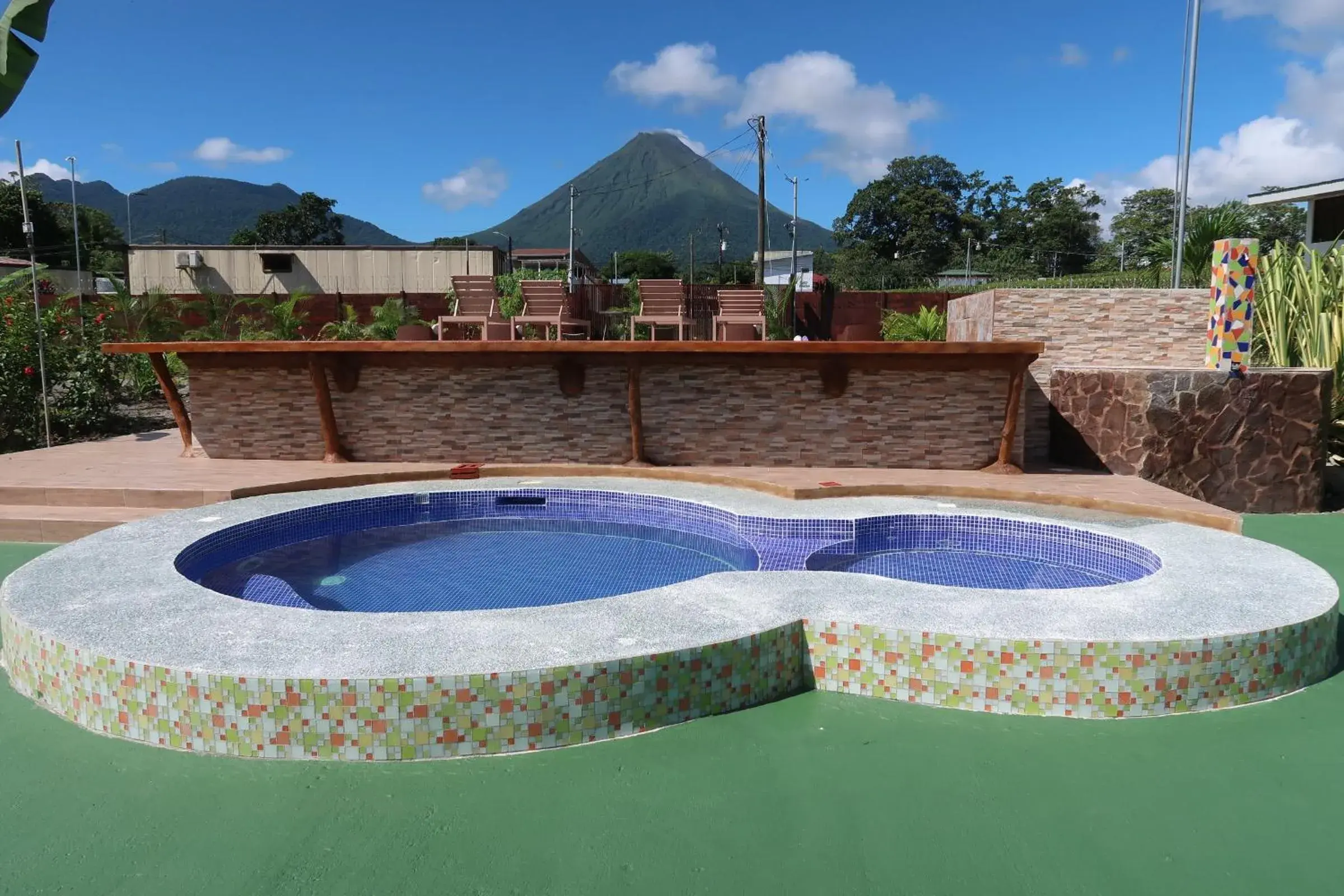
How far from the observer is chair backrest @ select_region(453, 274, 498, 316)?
11.3 m

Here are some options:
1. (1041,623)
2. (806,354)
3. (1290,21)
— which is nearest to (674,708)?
(1041,623)

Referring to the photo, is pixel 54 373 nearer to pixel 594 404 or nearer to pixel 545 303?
pixel 545 303

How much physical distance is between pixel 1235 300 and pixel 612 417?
6.05 m

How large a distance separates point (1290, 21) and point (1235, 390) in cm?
2204

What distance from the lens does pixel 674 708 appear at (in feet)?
11.8

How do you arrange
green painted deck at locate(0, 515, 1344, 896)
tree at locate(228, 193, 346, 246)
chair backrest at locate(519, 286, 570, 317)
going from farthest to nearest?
tree at locate(228, 193, 346, 246) → chair backrest at locate(519, 286, 570, 317) → green painted deck at locate(0, 515, 1344, 896)

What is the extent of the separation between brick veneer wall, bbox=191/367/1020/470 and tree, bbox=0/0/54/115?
4345 millimetres

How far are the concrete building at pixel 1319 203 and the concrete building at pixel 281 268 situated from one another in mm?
22471

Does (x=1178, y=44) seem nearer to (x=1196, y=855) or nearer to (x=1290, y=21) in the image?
(x=1196, y=855)

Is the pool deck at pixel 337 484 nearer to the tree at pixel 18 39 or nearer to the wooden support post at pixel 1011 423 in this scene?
the wooden support post at pixel 1011 423

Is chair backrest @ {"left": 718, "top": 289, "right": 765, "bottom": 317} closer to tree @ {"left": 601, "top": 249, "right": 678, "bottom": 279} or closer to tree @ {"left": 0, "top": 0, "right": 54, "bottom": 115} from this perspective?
tree @ {"left": 0, "top": 0, "right": 54, "bottom": 115}

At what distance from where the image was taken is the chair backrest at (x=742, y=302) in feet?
36.9

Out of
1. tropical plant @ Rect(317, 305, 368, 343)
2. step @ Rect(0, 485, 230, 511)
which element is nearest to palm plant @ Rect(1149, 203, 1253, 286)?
step @ Rect(0, 485, 230, 511)

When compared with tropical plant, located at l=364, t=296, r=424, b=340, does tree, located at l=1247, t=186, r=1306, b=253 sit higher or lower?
higher
